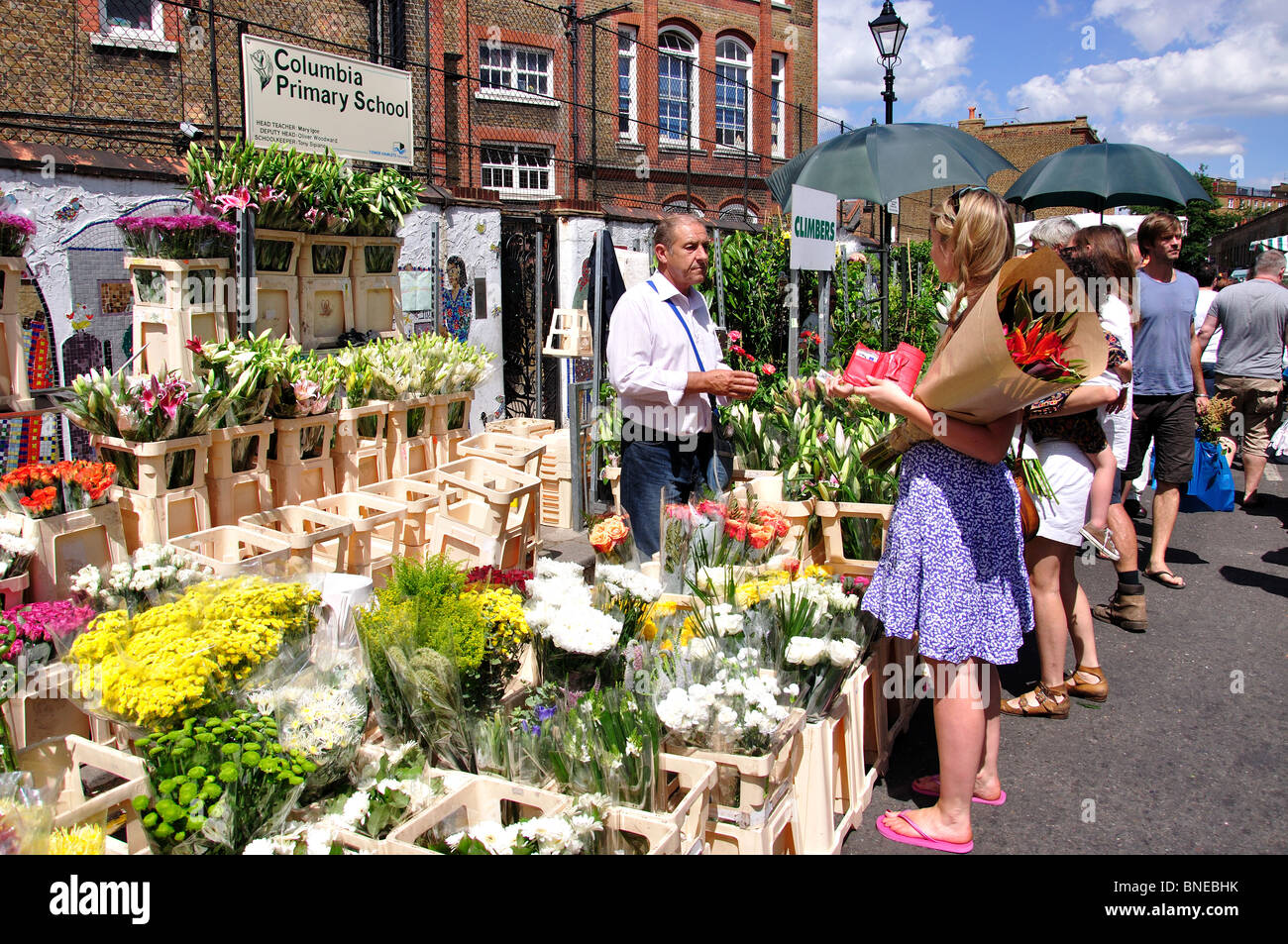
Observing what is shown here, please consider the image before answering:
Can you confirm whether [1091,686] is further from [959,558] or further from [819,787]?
[819,787]

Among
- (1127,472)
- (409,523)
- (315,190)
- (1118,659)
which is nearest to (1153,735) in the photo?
(1118,659)

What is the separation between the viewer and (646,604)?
305 cm

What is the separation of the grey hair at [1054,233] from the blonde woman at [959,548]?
1463 millimetres

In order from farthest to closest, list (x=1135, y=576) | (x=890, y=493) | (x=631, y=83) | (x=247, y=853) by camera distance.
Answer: (x=631, y=83)
(x=1135, y=576)
(x=890, y=493)
(x=247, y=853)

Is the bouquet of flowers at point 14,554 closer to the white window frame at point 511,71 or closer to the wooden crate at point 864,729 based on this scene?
the wooden crate at point 864,729

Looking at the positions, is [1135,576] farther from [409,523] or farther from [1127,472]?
[409,523]

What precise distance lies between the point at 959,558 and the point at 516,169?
18328mm

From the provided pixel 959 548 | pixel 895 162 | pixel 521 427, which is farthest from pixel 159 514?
pixel 895 162

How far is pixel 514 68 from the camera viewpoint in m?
19.6

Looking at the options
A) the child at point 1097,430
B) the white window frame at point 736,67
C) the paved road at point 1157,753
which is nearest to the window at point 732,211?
the white window frame at point 736,67

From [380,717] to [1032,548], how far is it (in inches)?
98.2

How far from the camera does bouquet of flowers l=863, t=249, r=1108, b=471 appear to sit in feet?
7.92

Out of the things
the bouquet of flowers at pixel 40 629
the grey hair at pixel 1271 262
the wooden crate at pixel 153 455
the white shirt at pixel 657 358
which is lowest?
the bouquet of flowers at pixel 40 629

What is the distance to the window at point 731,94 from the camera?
76.3ft
